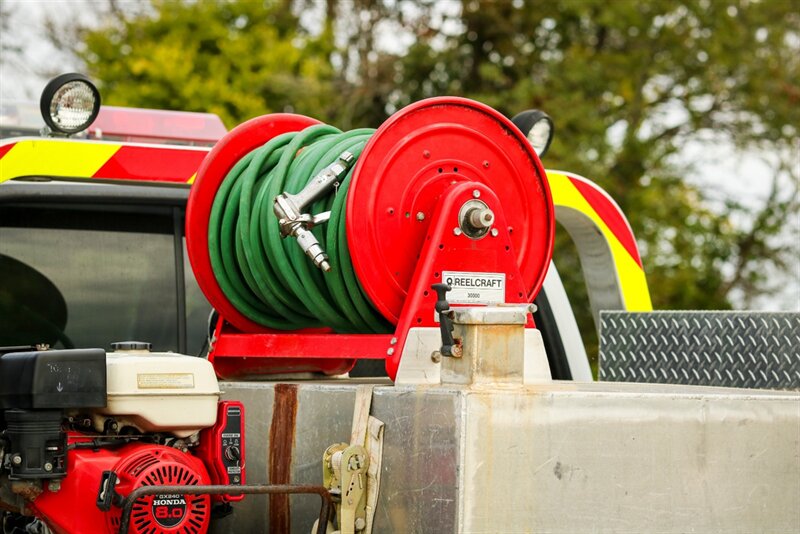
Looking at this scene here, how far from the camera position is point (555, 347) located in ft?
13.9

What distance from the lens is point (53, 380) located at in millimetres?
2758

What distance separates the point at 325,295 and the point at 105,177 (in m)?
1.05

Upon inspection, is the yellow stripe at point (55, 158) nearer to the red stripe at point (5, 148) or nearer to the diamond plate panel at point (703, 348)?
the red stripe at point (5, 148)

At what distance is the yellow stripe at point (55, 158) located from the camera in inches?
146

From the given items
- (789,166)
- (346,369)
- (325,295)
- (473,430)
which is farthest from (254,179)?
(789,166)

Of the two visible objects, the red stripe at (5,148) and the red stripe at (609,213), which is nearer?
the red stripe at (5,148)

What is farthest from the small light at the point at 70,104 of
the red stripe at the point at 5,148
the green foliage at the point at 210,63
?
the green foliage at the point at 210,63

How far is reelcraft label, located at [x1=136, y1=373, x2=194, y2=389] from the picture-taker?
9.41 ft

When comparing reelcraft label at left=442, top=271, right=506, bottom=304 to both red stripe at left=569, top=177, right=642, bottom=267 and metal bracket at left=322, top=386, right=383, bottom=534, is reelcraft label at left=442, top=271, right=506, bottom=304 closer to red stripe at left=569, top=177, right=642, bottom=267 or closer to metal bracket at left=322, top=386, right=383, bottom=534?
metal bracket at left=322, top=386, right=383, bottom=534

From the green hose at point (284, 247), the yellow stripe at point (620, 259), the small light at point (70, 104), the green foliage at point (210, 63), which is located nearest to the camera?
the green hose at point (284, 247)

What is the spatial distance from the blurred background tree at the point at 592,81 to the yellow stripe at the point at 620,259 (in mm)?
11122

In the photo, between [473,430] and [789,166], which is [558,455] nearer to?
[473,430]

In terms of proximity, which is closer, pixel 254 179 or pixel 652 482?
pixel 652 482

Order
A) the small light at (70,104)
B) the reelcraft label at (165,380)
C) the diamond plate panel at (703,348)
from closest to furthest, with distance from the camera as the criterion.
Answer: the reelcraft label at (165,380) → the diamond plate panel at (703,348) → the small light at (70,104)
